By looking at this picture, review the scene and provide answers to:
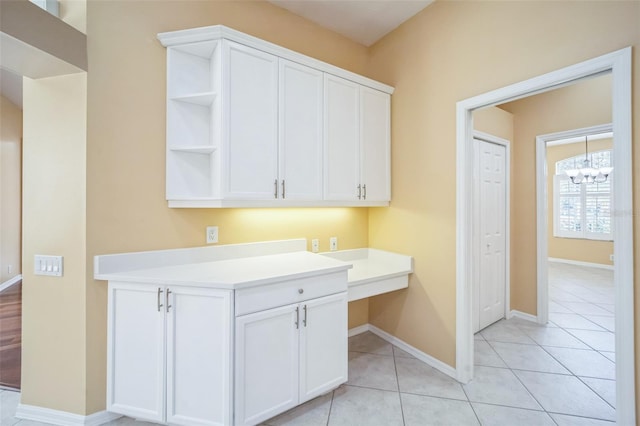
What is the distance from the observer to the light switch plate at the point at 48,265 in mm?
1782

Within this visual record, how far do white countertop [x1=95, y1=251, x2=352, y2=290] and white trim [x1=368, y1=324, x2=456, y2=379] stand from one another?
52.5 inches

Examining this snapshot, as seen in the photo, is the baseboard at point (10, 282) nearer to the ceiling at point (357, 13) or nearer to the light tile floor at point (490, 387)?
the light tile floor at point (490, 387)

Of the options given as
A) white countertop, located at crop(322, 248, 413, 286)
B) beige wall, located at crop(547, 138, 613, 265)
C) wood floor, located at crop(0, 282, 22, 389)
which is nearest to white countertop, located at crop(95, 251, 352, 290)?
white countertop, located at crop(322, 248, 413, 286)

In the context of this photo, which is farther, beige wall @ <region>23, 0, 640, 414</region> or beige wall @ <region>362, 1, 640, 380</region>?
beige wall @ <region>23, 0, 640, 414</region>

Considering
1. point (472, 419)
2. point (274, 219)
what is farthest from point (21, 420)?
point (472, 419)

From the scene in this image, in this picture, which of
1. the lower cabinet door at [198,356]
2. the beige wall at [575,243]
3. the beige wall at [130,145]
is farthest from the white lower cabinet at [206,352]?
the beige wall at [575,243]

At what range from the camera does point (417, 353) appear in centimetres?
262

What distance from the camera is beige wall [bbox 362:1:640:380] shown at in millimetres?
1629

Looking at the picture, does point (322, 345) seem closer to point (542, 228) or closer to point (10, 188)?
point (542, 228)

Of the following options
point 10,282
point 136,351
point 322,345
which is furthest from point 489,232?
point 10,282

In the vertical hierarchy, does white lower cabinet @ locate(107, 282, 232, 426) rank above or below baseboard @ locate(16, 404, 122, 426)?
above

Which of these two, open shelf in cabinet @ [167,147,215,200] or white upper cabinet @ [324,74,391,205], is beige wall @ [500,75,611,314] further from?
open shelf in cabinet @ [167,147,215,200]

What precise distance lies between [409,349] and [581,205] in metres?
6.45

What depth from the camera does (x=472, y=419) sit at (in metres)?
1.83
